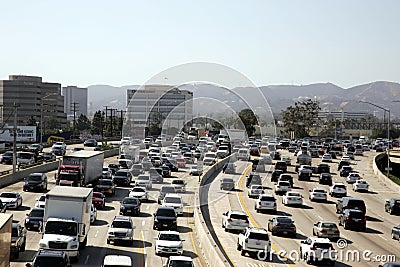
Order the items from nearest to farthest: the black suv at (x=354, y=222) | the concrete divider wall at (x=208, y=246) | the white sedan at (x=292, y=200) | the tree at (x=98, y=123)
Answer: the concrete divider wall at (x=208, y=246) → the black suv at (x=354, y=222) → the white sedan at (x=292, y=200) → the tree at (x=98, y=123)

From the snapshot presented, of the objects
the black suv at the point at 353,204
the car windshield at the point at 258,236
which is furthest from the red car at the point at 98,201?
the car windshield at the point at 258,236

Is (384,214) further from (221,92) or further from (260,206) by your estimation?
(221,92)

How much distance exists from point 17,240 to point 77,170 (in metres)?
23.3

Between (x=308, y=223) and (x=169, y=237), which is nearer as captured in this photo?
(x=169, y=237)

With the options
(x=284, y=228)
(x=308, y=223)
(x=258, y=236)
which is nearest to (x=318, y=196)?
(x=308, y=223)

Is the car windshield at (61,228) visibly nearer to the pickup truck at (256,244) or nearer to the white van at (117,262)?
the white van at (117,262)

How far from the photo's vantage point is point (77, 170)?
164ft

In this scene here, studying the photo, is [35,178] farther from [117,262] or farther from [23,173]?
[117,262]

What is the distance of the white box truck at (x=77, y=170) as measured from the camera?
4906 centimetres

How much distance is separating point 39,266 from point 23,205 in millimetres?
25691

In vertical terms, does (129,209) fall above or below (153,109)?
below

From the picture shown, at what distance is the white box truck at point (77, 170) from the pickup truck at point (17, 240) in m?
20.3

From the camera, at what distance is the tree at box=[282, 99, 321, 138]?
185875 millimetres

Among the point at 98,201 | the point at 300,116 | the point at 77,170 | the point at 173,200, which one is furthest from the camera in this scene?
the point at 300,116
